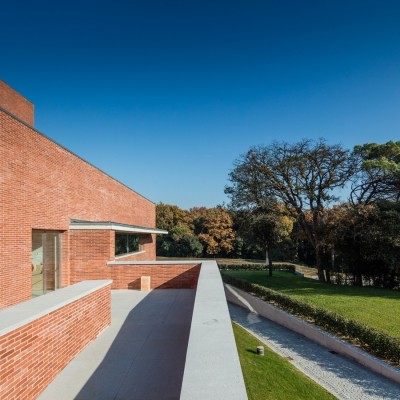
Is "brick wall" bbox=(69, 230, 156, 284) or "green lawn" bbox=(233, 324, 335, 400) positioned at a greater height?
"brick wall" bbox=(69, 230, 156, 284)

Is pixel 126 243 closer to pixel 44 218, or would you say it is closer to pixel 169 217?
pixel 44 218

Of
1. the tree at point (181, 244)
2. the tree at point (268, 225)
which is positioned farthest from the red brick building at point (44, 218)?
the tree at point (181, 244)

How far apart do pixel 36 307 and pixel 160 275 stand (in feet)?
22.1

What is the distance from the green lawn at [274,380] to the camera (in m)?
7.83

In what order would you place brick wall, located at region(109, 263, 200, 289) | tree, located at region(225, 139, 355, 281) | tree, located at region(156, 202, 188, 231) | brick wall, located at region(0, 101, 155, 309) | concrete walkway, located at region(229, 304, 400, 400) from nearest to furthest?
concrete walkway, located at region(229, 304, 400, 400) < brick wall, located at region(0, 101, 155, 309) < brick wall, located at region(109, 263, 200, 289) < tree, located at region(225, 139, 355, 281) < tree, located at region(156, 202, 188, 231)

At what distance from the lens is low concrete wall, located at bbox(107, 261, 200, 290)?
10.8m

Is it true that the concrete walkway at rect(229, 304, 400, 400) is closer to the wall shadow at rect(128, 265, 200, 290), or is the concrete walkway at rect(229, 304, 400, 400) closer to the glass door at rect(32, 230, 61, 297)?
the wall shadow at rect(128, 265, 200, 290)

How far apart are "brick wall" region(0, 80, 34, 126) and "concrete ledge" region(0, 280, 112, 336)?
17555mm

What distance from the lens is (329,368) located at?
1000 cm

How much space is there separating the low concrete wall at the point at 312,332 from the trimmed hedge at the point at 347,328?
1.10ft

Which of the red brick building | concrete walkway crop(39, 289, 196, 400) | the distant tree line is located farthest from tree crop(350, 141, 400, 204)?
concrete walkway crop(39, 289, 196, 400)

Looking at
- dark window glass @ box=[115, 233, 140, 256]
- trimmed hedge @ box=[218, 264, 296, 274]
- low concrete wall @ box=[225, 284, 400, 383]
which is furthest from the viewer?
trimmed hedge @ box=[218, 264, 296, 274]

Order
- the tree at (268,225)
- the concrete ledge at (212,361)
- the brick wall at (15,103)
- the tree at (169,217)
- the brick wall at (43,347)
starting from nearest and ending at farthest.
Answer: the concrete ledge at (212,361), the brick wall at (43,347), the brick wall at (15,103), the tree at (268,225), the tree at (169,217)

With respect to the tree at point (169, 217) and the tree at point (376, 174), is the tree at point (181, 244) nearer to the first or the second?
the tree at point (169, 217)
